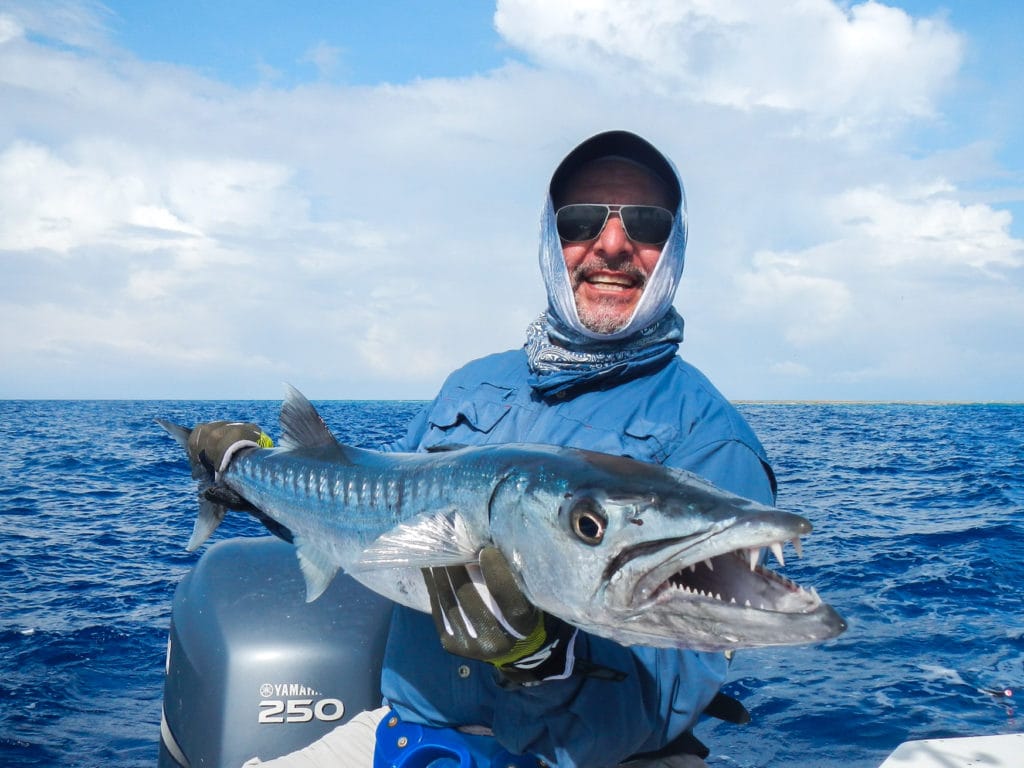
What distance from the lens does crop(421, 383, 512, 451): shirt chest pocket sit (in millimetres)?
3381

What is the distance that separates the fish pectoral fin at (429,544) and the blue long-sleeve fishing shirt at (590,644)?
47cm

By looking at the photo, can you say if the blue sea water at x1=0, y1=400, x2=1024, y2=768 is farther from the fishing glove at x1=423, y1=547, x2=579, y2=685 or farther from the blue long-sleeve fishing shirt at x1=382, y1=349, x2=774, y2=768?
the fishing glove at x1=423, y1=547, x2=579, y2=685

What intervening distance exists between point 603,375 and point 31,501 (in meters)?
16.9

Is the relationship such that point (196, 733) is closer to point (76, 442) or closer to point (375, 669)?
point (375, 669)

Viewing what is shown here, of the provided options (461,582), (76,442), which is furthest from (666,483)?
(76,442)

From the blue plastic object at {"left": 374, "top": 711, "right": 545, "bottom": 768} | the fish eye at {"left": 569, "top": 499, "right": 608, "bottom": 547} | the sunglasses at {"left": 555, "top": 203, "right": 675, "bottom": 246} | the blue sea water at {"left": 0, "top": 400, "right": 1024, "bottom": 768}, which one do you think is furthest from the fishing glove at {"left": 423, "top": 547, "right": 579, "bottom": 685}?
the blue sea water at {"left": 0, "top": 400, "right": 1024, "bottom": 768}

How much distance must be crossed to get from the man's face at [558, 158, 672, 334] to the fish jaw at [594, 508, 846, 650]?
1598mm

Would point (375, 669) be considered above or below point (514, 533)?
below

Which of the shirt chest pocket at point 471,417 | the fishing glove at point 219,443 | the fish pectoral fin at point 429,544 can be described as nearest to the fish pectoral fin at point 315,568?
the shirt chest pocket at point 471,417

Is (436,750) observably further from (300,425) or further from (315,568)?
(300,425)

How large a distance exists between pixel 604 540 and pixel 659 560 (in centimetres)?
17

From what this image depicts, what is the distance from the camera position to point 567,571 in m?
2.15

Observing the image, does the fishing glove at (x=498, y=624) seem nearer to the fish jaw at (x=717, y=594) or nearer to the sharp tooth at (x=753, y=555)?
the fish jaw at (x=717, y=594)

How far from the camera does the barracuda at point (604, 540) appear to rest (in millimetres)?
1892
